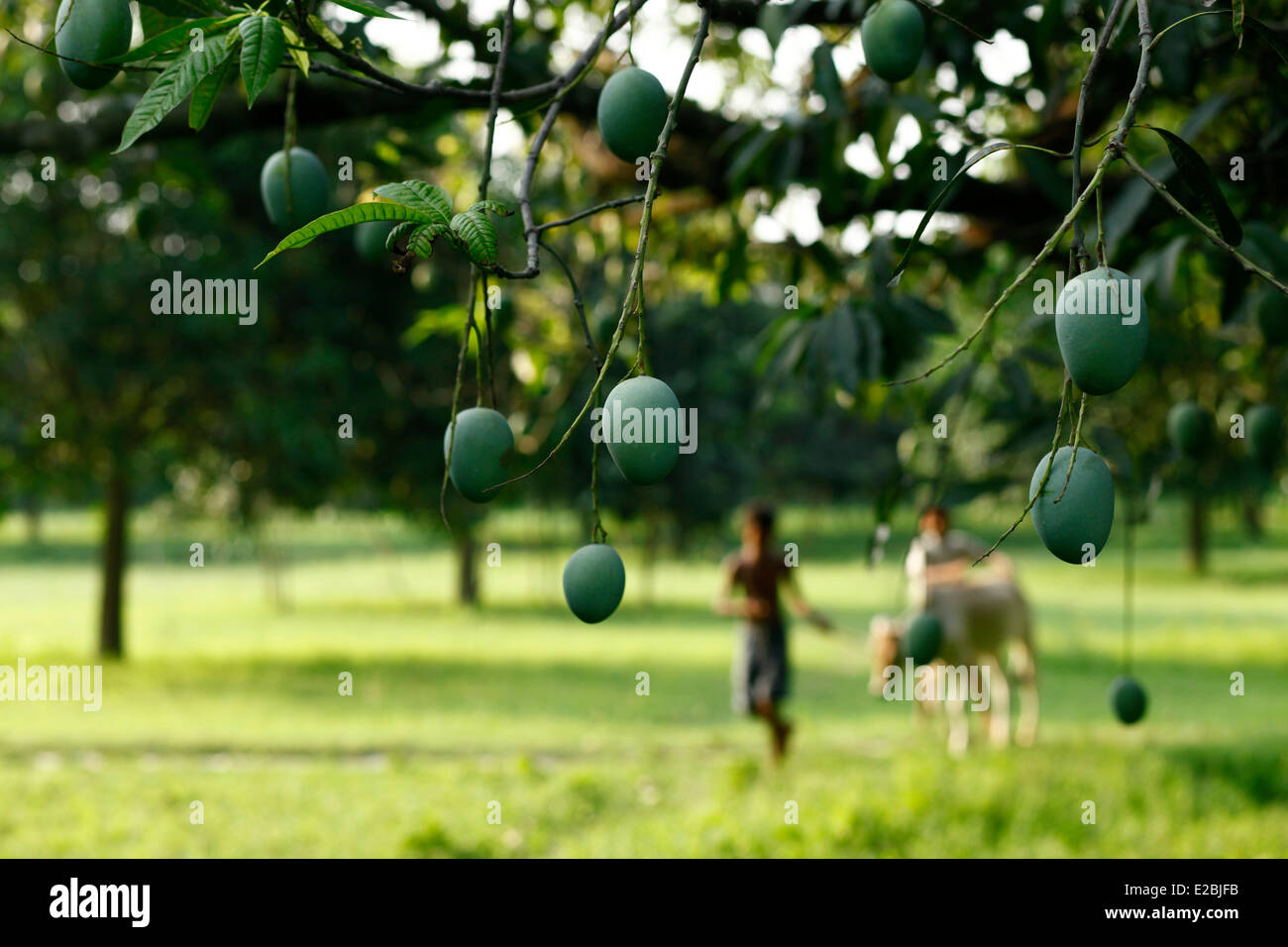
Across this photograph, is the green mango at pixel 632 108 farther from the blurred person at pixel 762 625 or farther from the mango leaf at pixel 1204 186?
the blurred person at pixel 762 625

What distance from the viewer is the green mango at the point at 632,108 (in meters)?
0.92

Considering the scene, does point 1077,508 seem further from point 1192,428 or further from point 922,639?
point 922,639

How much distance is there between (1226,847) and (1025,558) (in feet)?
65.3

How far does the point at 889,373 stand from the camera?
198 centimetres

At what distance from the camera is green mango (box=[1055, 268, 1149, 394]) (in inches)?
24.5

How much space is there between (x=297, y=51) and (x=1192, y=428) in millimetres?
1552

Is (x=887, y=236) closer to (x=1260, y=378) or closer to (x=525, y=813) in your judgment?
(x=1260, y=378)

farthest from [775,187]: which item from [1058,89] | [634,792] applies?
[634,792]

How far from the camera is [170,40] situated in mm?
765

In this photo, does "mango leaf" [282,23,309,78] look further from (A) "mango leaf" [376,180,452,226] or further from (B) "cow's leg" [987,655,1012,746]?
(B) "cow's leg" [987,655,1012,746]

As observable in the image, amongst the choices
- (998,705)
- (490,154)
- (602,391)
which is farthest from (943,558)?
(490,154)

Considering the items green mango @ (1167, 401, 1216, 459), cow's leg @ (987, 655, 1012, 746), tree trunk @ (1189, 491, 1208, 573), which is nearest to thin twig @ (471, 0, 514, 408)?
green mango @ (1167, 401, 1216, 459)

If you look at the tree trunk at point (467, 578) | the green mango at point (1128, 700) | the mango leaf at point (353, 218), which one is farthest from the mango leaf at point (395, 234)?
the tree trunk at point (467, 578)
